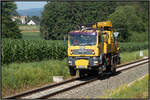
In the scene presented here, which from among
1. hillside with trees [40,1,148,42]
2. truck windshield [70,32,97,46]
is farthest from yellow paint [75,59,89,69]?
hillside with trees [40,1,148,42]

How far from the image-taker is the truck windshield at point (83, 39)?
17.6m

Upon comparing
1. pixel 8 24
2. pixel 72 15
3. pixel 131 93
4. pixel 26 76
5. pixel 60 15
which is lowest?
pixel 131 93

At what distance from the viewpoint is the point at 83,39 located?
58.2 feet

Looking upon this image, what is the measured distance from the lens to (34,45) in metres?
22.9

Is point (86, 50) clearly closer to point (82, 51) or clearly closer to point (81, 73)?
point (82, 51)

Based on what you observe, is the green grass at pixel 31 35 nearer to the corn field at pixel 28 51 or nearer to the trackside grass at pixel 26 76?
the corn field at pixel 28 51

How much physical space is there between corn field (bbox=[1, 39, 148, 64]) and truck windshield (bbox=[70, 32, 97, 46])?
4.89m

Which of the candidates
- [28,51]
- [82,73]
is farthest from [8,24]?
[82,73]

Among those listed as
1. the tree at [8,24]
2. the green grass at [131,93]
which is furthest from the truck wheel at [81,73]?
the tree at [8,24]

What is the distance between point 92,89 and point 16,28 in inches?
1514

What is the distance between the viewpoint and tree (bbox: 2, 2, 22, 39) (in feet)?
161

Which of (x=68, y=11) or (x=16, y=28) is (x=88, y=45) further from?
(x=16, y=28)

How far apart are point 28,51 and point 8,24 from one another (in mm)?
30217

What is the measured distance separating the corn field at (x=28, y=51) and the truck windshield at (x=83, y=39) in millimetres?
4893
